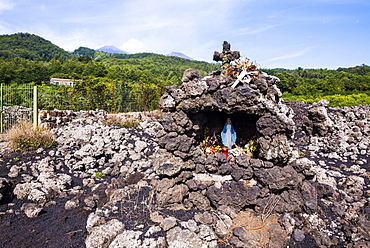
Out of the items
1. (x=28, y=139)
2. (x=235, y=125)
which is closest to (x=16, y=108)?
(x=28, y=139)

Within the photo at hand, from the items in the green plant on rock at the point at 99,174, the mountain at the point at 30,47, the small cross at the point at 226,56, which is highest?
the mountain at the point at 30,47

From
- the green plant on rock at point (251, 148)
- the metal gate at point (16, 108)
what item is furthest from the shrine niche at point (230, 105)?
the metal gate at point (16, 108)

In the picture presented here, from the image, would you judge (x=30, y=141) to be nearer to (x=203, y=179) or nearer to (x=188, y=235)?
(x=203, y=179)

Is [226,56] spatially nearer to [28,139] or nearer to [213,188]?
[213,188]

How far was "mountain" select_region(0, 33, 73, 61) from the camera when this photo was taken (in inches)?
2655

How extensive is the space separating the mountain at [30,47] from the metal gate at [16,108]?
60268 mm

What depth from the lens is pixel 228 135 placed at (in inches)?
249

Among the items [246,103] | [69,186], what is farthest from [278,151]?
[69,186]

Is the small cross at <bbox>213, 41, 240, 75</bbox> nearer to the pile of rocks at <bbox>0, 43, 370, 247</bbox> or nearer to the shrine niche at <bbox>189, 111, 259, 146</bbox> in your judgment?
the pile of rocks at <bbox>0, 43, 370, 247</bbox>

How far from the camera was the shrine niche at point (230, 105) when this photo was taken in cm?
Answer: 543

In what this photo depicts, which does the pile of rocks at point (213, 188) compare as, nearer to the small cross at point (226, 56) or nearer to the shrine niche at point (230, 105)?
the shrine niche at point (230, 105)

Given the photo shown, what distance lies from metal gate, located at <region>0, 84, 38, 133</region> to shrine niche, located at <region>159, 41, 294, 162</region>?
28.0 feet

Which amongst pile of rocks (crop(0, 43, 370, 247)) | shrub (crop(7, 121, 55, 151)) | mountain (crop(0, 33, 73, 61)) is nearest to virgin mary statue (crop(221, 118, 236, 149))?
pile of rocks (crop(0, 43, 370, 247))

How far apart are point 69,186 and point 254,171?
5226 millimetres
